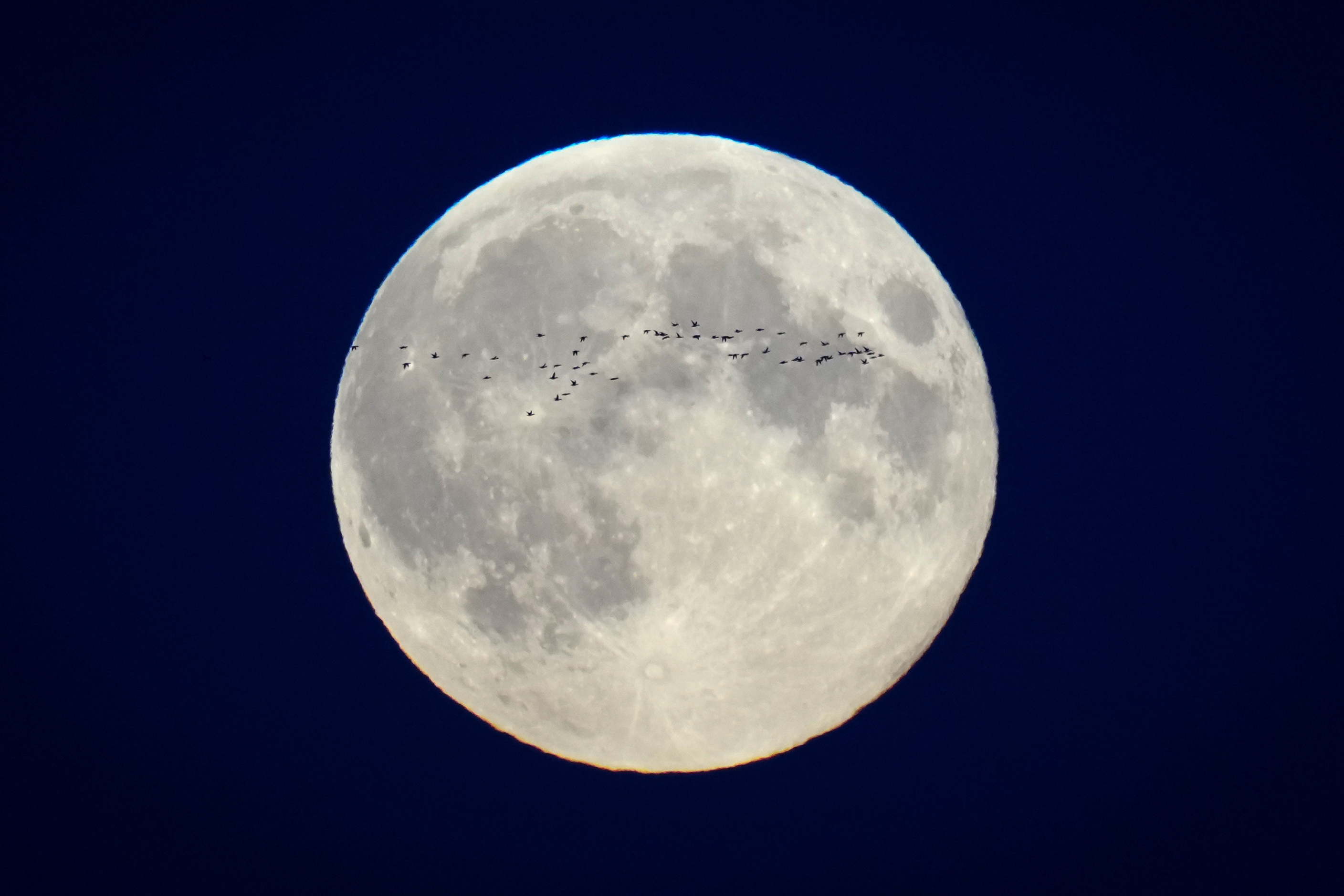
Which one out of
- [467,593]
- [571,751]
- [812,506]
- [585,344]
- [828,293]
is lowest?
[571,751]

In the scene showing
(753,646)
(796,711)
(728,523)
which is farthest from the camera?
(796,711)

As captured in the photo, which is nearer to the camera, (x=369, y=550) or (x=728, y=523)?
(x=728, y=523)

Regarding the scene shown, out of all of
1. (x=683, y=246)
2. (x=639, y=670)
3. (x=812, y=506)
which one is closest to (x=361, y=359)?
(x=683, y=246)

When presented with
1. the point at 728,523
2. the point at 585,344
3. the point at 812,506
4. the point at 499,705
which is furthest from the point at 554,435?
the point at 499,705

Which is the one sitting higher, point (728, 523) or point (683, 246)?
point (683, 246)

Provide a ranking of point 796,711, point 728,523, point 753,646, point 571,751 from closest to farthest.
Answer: point 728,523 < point 753,646 < point 796,711 < point 571,751

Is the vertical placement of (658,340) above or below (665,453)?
above

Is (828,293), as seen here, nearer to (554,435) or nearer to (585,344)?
(585,344)
